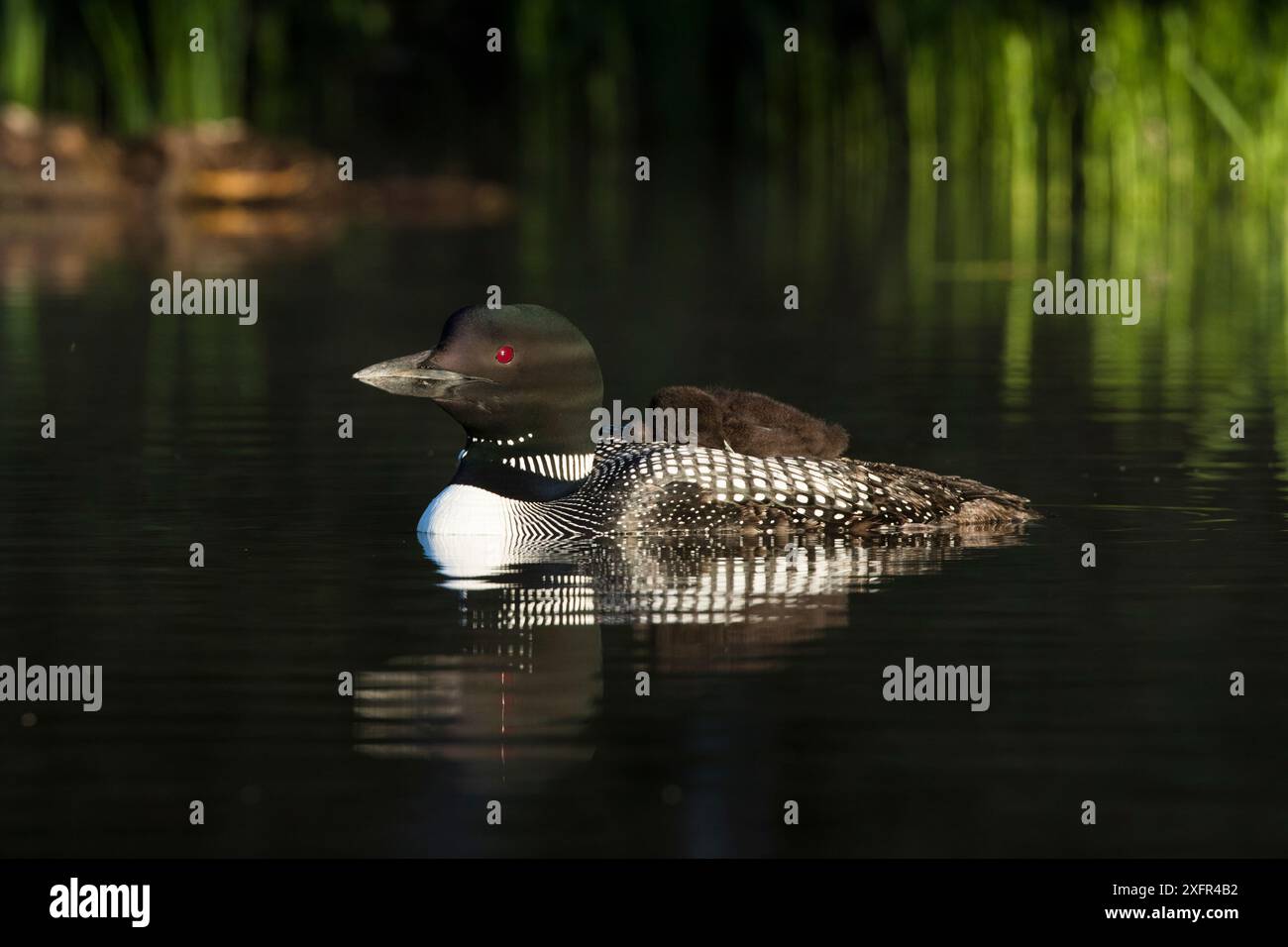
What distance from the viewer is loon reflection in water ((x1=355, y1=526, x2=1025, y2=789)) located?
19.9ft

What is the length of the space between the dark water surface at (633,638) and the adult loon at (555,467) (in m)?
0.12

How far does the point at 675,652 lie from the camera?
22.6 feet

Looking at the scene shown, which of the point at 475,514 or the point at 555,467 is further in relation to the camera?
the point at 555,467

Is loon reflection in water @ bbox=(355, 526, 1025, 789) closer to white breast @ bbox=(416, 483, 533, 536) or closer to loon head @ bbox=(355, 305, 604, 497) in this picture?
white breast @ bbox=(416, 483, 533, 536)

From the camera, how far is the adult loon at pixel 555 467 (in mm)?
8547

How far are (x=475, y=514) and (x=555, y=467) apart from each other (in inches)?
12.8

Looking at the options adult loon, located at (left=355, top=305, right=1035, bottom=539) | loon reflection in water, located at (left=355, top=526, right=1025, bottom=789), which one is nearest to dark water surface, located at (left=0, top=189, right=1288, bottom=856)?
loon reflection in water, located at (left=355, top=526, right=1025, bottom=789)

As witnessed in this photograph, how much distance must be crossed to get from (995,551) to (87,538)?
2.85 metres

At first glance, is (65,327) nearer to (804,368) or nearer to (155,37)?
(804,368)

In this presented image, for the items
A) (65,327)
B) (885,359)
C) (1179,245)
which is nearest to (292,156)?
(1179,245)

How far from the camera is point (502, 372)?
28.1 ft

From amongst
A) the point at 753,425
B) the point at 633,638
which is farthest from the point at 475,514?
the point at 633,638

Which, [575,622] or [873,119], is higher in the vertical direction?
[873,119]

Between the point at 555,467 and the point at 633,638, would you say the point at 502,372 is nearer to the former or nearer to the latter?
the point at 555,467
